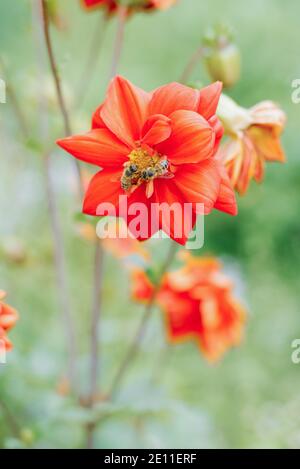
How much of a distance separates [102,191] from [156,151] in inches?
2.2

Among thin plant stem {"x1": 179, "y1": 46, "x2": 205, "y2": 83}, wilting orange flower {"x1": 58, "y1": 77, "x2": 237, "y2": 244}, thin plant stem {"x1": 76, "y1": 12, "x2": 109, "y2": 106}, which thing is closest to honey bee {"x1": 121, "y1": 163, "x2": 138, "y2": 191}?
wilting orange flower {"x1": 58, "y1": 77, "x2": 237, "y2": 244}

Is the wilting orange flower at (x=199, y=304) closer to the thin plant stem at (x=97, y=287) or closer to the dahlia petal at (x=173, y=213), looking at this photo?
the thin plant stem at (x=97, y=287)

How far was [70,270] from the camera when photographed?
138 centimetres

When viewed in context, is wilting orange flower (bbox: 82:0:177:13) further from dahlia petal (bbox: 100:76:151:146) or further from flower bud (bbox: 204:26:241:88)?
dahlia petal (bbox: 100:76:151:146)

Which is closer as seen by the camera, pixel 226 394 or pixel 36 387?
pixel 36 387

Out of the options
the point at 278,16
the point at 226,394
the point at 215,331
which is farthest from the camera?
the point at 278,16

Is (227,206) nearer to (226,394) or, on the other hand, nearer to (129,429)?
(129,429)

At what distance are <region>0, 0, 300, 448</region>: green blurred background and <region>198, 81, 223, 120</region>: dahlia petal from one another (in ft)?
0.57

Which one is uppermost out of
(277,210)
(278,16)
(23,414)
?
(278,16)

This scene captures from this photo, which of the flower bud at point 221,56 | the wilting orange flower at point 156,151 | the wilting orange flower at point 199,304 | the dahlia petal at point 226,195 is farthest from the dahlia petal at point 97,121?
the wilting orange flower at point 199,304

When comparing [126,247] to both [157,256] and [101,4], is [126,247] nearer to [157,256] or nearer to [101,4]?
[157,256]

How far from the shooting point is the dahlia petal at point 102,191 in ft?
1.97

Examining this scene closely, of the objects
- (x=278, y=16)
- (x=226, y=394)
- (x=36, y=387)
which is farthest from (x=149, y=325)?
(x=278, y=16)

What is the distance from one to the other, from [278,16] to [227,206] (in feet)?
4.87
